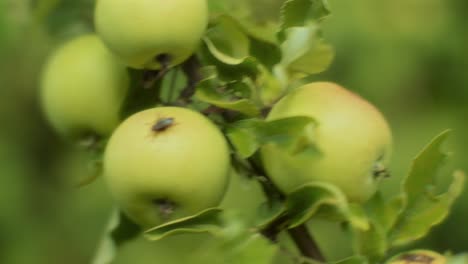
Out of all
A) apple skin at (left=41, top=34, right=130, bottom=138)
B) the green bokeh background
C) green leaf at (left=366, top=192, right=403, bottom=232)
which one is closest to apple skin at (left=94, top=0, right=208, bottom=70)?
apple skin at (left=41, top=34, right=130, bottom=138)

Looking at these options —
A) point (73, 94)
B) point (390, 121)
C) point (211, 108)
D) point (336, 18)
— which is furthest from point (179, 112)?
point (390, 121)

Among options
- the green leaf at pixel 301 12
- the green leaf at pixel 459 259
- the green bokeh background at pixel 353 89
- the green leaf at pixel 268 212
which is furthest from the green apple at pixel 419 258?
the green bokeh background at pixel 353 89

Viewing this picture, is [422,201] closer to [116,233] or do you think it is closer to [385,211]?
[385,211]

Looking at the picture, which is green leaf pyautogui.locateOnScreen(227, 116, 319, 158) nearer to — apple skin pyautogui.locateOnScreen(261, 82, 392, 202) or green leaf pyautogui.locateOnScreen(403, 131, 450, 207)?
apple skin pyautogui.locateOnScreen(261, 82, 392, 202)

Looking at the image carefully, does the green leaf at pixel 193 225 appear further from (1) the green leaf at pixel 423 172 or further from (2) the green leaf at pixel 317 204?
(1) the green leaf at pixel 423 172

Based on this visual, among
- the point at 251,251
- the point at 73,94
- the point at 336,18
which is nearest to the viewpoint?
the point at 251,251

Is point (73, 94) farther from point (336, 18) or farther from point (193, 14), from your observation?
point (336, 18)
